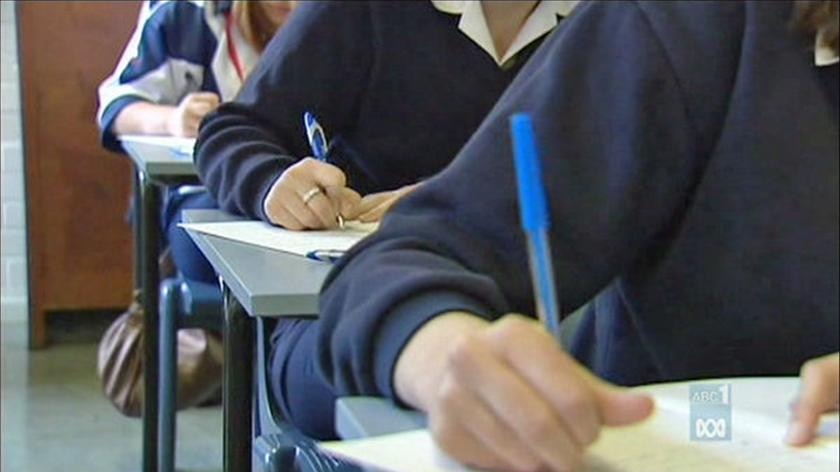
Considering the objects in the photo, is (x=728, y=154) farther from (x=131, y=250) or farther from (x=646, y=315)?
(x=131, y=250)

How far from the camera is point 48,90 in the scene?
3.44 m

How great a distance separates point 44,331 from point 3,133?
1.90 feet

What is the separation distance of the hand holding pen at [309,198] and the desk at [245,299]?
0.32 ft

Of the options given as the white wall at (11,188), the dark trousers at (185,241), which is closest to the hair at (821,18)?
the dark trousers at (185,241)

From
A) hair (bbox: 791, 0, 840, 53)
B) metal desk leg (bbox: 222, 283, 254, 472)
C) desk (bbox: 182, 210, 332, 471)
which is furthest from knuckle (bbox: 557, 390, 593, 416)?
metal desk leg (bbox: 222, 283, 254, 472)

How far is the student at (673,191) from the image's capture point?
764 millimetres

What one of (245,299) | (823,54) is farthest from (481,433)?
(245,299)

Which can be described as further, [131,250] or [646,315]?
[131,250]

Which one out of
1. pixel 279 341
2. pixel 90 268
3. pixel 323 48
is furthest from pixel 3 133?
pixel 279 341

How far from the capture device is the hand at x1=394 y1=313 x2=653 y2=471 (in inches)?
21.2

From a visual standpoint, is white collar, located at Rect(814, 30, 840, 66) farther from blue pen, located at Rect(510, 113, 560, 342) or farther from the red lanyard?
the red lanyard

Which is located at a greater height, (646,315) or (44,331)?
(646,315)

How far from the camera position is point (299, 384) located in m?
1.21

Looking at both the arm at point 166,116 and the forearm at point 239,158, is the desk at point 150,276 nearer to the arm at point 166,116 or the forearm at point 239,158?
the arm at point 166,116
